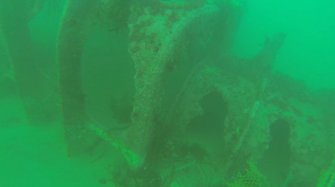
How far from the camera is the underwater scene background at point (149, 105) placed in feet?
20.5

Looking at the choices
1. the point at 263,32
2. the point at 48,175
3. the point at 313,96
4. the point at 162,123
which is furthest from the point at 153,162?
the point at 263,32

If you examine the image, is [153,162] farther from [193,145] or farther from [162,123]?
[193,145]

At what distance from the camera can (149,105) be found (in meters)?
6.00

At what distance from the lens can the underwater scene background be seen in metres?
6.23

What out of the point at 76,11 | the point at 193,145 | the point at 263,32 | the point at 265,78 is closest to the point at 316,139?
the point at 265,78

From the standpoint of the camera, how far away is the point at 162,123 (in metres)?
6.21

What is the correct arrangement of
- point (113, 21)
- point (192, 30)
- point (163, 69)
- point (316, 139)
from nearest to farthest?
point (163, 69) → point (192, 30) → point (113, 21) → point (316, 139)

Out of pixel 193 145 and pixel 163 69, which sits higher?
pixel 163 69

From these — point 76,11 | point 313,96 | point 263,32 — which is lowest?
point 263,32

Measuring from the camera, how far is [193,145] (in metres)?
8.01

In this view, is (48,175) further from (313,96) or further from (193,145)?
(313,96)

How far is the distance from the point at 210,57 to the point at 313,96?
114 inches

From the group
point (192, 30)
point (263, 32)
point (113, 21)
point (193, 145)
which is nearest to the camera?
point (192, 30)

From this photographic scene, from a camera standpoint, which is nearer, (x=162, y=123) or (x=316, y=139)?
(x=162, y=123)
